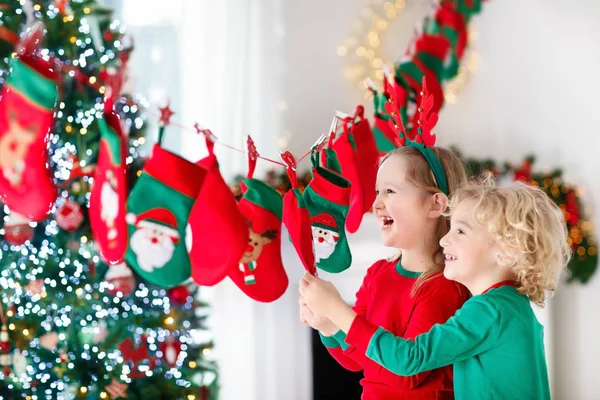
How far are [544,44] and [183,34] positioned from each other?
1.81 meters

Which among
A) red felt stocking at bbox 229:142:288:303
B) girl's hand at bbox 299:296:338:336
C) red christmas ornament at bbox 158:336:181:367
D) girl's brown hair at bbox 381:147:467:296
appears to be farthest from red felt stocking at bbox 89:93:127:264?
red christmas ornament at bbox 158:336:181:367

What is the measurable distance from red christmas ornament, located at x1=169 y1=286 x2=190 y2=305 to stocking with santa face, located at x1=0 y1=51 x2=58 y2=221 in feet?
2.56

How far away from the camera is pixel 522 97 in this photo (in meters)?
3.81

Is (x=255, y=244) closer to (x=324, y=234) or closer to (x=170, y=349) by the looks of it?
(x=324, y=234)

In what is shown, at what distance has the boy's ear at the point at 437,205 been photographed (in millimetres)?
1570

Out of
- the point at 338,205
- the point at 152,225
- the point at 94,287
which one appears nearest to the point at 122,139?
the point at 152,225

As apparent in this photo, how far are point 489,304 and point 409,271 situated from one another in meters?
0.25

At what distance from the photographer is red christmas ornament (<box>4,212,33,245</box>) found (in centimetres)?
257

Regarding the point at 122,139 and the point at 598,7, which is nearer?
the point at 122,139

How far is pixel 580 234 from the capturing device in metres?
3.45

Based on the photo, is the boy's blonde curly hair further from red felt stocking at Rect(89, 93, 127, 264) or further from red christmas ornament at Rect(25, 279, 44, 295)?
red christmas ornament at Rect(25, 279, 44, 295)

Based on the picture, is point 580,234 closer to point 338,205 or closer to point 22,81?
point 338,205

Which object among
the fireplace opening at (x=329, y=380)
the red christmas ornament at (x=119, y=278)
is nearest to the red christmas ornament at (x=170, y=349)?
the red christmas ornament at (x=119, y=278)

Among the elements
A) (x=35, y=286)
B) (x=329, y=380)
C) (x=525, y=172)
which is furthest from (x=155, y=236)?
(x=525, y=172)
